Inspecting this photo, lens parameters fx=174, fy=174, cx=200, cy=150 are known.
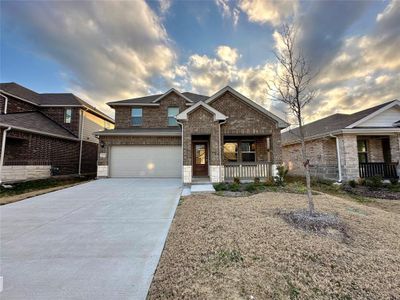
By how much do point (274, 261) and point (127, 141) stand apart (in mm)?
12511

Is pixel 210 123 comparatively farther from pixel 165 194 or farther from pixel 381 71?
pixel 381 71

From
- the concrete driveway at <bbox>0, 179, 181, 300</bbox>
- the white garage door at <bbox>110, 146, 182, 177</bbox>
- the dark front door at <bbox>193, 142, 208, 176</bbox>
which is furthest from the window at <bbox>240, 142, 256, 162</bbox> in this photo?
the concrete driveway at <bbox>0, 179, 181, 300</bbox>

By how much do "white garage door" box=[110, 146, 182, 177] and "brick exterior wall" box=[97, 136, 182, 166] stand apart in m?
0.37

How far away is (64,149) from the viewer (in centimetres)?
1436

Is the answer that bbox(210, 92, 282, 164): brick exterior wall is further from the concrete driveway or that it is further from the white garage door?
the concrete driveway

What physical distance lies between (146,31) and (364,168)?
16.6 metres

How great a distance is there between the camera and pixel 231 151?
12.7 meters

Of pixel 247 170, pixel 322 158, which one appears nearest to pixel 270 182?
pixel 247 170

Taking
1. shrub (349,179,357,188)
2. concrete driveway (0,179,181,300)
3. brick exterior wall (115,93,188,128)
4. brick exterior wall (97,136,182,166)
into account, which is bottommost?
concrete driveway (0,179,181,300)

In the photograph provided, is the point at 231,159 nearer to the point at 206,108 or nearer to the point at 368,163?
the point at 206,108

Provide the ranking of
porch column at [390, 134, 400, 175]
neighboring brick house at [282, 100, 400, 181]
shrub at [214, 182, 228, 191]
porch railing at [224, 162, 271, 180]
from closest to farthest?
shrub at [214, 182, 228, 191]
porch railing at [224, 162, 271, 180]
neighboring brick house at [282, 100, 400, 181]
porch column at [390, 134, 400, 175]

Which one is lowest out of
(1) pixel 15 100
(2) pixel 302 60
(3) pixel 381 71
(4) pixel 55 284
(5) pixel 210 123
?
(4) pixel 55 284

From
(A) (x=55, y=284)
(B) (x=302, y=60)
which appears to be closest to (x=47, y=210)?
(A) (x=55, y=284)

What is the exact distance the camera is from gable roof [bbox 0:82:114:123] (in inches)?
579
